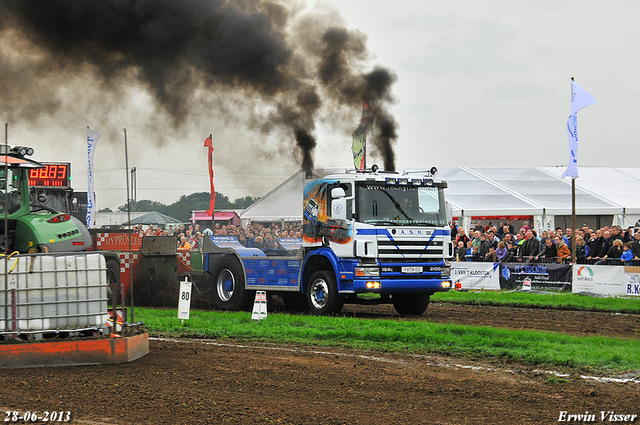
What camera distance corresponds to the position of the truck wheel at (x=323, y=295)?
15.0 meters

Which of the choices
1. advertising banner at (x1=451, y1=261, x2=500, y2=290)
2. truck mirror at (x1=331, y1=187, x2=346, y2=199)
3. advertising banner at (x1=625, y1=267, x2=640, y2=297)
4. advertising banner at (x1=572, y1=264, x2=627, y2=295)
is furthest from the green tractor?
advertising banner at (x1=625, y1=267, x2=640, y2=297)

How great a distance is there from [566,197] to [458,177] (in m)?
5.25

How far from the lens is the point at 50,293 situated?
877 centimetres

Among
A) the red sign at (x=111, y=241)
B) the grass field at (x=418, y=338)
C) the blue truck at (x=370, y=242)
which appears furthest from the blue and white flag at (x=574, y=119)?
the red sign at (x=111, y=241)

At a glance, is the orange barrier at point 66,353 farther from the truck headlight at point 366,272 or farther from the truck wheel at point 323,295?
the truck wheel at point 323,295

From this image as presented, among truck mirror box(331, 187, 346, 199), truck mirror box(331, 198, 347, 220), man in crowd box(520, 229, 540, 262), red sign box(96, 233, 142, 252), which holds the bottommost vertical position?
man in crowd box(520, 229, 540, 262)

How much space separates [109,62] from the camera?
17.1 meters

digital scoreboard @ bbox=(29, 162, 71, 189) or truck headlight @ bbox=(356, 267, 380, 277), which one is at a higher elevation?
digital scoreboard @ bbox=(29, 162, 71, 189)

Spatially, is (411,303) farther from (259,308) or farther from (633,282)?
(633,282)

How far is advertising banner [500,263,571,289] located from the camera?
68.7ft

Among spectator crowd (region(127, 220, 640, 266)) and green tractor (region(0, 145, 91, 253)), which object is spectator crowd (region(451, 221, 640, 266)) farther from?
green tractor (region(0, 145, 91, 253))

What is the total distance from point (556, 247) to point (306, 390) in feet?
53.1

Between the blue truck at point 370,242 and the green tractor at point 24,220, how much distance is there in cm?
509

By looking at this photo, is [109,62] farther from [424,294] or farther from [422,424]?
[422,424]
